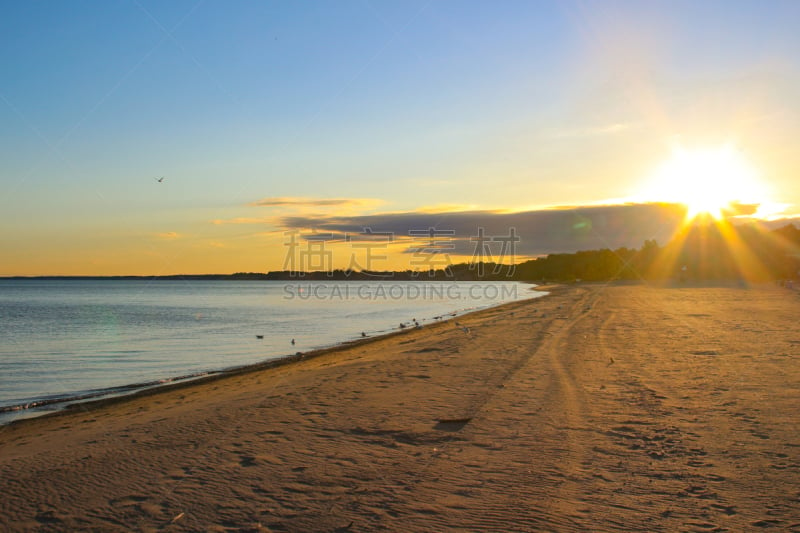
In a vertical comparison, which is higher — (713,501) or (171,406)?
(713,501)

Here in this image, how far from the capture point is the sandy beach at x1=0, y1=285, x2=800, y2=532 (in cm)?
526

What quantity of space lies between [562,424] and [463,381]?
4.21 metres

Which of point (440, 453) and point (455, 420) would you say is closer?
point (440, 453)

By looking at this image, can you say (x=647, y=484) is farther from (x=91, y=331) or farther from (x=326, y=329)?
(x=91, y=331)

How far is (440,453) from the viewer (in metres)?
7.09

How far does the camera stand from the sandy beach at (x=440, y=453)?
526cm

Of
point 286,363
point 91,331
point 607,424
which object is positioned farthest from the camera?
point 91,331

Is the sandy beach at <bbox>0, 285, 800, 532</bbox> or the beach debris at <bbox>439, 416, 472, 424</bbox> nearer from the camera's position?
the sandy beach at <bbox>0, 285, 800, 532</bbox>

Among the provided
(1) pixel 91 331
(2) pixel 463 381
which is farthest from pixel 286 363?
(1) pixel 91 331

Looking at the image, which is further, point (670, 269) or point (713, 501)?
point (670, 269)

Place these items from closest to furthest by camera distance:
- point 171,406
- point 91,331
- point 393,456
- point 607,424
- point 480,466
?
point 480,466 → point 393,456 → point 607,424 → point 171,406 → point 91,331

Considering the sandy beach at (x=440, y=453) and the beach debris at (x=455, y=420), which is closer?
the sandy beach at (x=440, y=453)

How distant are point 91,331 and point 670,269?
99.7 meters

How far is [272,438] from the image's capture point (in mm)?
8195
